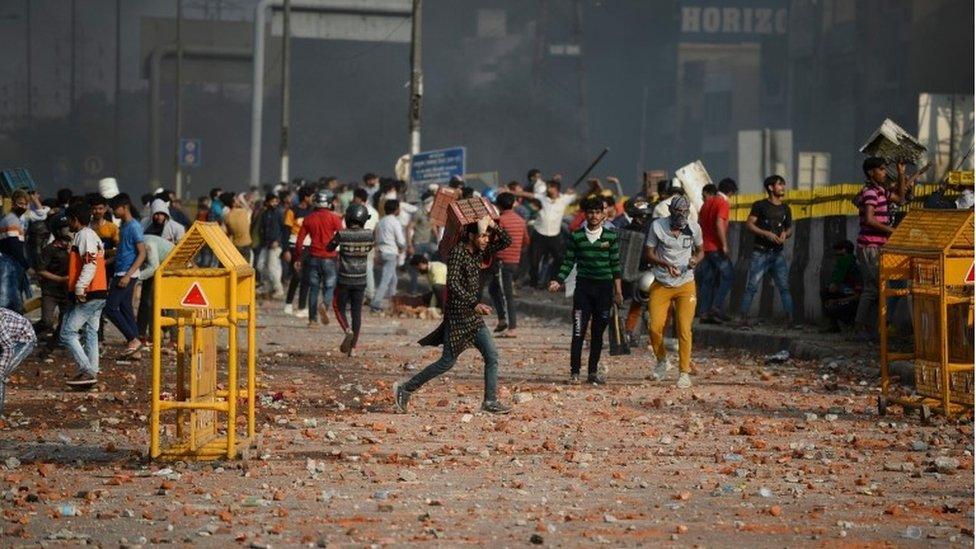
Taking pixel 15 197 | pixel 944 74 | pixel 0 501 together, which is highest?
pixel 944 74

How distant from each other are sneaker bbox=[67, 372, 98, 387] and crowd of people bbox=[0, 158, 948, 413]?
15 mm

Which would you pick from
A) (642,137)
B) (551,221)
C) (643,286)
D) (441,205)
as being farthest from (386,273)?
(642,137)

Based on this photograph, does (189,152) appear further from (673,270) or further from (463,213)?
(463,213)

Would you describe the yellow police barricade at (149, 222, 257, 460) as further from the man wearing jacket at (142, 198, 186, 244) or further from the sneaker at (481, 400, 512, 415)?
the man wearing jacket at (142, 198, 186, 244)

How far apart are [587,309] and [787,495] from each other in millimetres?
6625

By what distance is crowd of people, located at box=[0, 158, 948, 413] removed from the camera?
13.8m

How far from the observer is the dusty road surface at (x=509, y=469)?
340 inches

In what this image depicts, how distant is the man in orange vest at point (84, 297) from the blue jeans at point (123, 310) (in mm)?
2164

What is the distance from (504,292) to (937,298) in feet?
31.5

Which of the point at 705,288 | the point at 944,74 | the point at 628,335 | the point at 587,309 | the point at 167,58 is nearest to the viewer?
the point at 587,309

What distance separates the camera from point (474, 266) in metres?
13.7

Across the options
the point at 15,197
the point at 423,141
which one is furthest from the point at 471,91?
the point at 15,197

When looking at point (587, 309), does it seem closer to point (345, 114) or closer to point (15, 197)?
point (15, 197)

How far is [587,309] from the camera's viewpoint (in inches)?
641
